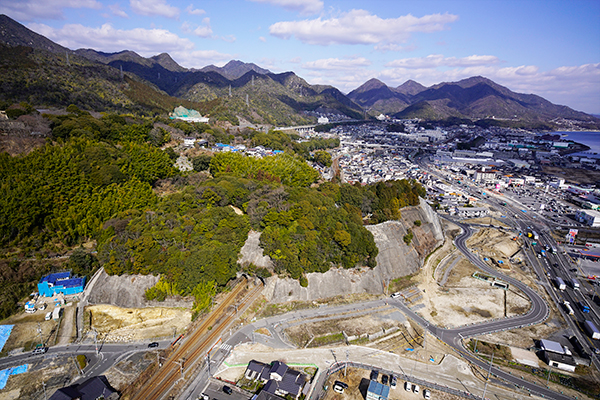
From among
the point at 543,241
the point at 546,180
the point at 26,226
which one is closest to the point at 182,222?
the point at 26,226

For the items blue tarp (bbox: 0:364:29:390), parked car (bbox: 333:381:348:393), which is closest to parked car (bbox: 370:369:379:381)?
parked car (bbox: 333:381:348:393)

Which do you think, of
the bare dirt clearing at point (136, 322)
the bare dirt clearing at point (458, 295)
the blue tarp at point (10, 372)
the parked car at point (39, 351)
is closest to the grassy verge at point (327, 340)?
the bare dirt clearing at point (458, 295)

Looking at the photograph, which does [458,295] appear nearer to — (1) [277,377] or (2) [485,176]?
(1) [277,377]

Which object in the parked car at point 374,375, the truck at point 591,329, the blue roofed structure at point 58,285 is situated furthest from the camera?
the truck at point 591,329

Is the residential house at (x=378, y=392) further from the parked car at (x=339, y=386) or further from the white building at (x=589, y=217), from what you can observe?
the white building at (x=589, y=217)

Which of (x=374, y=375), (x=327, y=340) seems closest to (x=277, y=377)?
(x=327, y=340)
